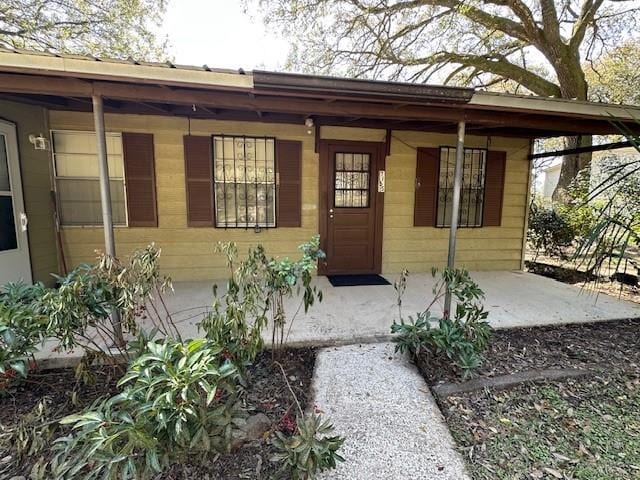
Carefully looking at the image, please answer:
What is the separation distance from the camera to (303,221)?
4.84 metres

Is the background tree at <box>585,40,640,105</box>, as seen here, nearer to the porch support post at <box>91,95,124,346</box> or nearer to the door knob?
the porch support post at <box>91,95,124,346</box>

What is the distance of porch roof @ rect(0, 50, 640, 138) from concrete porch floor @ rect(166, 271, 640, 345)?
2.00 meters

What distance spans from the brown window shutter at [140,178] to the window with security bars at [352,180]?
2535mm

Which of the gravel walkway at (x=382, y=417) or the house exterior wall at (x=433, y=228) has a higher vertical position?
the house exterior wall at (x=433, y=228)

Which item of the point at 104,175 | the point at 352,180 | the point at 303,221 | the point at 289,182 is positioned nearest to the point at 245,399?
the point at 104,175

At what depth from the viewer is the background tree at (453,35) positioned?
7137 mm

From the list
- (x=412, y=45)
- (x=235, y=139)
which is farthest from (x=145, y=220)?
(x=412, y=45)

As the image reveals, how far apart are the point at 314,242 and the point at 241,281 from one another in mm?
553

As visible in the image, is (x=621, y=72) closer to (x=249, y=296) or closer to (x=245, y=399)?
(x=249, y=296)

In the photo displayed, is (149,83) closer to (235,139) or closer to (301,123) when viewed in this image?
(235,139)

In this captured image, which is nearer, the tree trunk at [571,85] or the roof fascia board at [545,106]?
the roof fascia board at [545,106]

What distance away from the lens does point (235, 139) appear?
4.54 m

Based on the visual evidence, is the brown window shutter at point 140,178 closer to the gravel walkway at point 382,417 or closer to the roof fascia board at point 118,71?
the roof fascia board at point 118,71

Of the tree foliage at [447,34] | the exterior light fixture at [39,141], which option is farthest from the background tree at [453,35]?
the exterior light fixture at [39,141]
